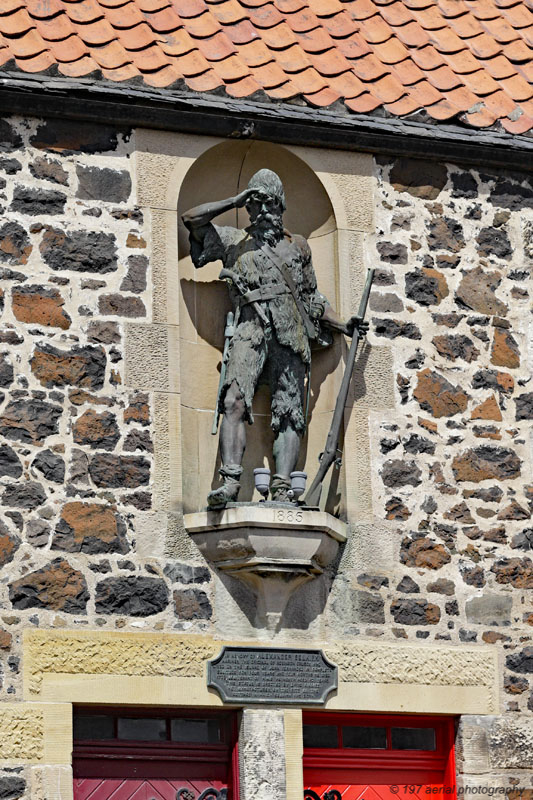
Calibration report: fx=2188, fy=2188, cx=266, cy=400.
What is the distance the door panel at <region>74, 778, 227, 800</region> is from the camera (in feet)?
35.6

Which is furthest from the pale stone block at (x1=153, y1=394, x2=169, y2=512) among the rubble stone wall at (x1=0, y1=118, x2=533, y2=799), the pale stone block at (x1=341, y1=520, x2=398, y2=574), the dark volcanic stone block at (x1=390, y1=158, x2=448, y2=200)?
the dark volcanic stone block at (x1=390, y1=158, x2=448, y2=200)

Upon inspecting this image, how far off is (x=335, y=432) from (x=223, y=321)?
2.96ft

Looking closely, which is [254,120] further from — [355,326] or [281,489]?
[281,489]

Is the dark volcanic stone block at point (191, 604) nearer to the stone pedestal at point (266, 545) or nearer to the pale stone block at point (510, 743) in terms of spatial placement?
the stone pedestal at point (266, 545)

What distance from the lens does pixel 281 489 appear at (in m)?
11.3

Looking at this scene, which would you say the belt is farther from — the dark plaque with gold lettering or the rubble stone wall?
the dark plaque with gold lettering

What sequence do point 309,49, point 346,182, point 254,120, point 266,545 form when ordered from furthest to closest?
1. point 309,49
2. point 346,182
3. point 254,120
4. point 266,545

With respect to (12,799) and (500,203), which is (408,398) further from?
(12,799)

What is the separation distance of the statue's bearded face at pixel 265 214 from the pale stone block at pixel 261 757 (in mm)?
2514

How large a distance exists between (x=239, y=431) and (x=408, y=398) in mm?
1032

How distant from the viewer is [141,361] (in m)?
11.2

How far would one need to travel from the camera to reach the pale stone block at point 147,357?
441 inches
